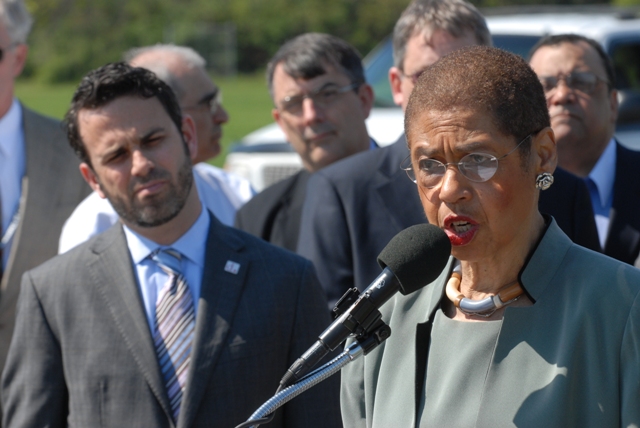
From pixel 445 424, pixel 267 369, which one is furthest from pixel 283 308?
pixel 445 424

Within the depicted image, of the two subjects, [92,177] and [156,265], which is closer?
[156,265]

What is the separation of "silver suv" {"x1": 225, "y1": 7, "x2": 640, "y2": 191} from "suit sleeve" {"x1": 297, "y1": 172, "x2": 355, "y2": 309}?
4054 millimetres

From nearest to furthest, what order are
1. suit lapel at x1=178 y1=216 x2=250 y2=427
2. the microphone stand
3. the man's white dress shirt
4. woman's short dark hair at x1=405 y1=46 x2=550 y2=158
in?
1. the microphone stand
2. woman's short dark hair at x1=405 y1=46 x2=550 y2=158
3. suit lapel at x1=178 y1=216 x2=250 y2=427
4. the man's white dress shirt

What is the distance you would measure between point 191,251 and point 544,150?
1.57m

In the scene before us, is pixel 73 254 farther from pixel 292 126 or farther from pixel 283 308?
pixel 292 126

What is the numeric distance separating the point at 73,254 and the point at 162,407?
2.43ft

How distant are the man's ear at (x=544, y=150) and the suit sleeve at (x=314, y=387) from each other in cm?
122

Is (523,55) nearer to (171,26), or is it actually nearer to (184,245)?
(184,245)

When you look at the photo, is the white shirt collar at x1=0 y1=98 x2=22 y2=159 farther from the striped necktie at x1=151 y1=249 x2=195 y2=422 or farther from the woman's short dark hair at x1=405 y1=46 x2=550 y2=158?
the woman's short dark hair at x1=405 y1=46 x2=550 y2=158

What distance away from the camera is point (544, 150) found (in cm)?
243

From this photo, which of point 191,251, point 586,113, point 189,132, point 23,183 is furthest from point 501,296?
point 23,183

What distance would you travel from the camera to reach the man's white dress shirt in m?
4.18

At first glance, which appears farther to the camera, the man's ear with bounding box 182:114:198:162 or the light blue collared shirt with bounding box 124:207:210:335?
the man's ear with bounding box 182:114:198:162

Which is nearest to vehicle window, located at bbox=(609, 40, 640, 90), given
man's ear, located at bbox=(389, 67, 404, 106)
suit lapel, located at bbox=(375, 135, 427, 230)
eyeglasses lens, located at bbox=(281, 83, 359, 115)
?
eyeglasses lens, located at bbox=(281, 83, 359, 115)
